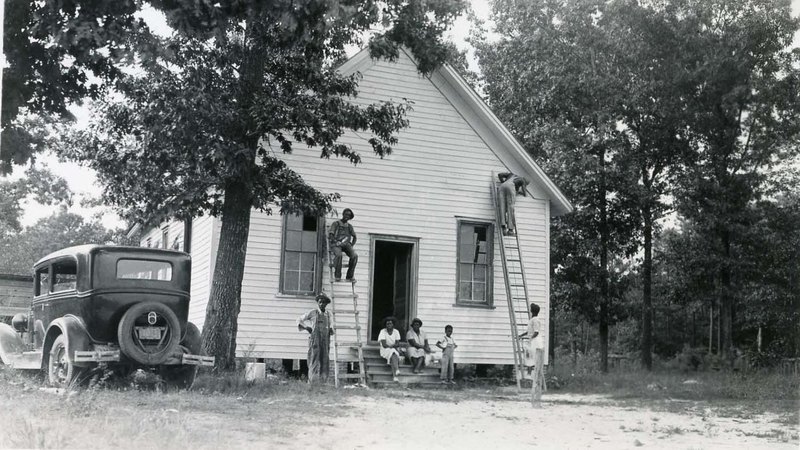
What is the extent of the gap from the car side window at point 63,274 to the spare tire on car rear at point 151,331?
1.59 m

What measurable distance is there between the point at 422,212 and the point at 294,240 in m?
2.91

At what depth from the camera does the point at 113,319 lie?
10.7 metres

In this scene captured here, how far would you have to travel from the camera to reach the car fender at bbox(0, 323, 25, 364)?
1177 centimetres

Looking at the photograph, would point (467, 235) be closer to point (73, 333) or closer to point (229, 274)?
point (229, 274)

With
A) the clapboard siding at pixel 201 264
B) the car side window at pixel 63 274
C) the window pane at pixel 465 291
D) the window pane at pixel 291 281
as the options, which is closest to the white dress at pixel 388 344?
the window pane at pixel 291 281

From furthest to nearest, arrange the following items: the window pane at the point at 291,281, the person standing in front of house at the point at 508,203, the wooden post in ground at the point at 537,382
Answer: the person standing in front of house at the point at 508,203 → the window pane at the point at 291,281 → the wooden post in ground at the point at 537,382

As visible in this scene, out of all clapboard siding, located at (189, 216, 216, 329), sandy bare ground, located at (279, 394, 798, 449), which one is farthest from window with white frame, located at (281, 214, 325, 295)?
sandy bare ground, located at (279, 394, 798, 449)

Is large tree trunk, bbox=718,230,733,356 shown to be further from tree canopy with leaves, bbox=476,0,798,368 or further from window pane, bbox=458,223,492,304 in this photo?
window pane, bbox=458,223,492,304

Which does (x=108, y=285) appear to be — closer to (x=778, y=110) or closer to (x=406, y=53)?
(x=406, y=53)

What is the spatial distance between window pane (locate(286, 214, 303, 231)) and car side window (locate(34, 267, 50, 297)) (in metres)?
5.19

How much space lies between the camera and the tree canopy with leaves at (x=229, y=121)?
1212 centimetres

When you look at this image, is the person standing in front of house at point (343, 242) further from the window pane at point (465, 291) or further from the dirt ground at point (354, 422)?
the dirt ground at point (354, 422)

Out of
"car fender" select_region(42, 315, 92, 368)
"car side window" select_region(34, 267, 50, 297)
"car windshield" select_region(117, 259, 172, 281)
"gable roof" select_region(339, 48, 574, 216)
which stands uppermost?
"gable roof" select_region(339, 48, 574, 216)

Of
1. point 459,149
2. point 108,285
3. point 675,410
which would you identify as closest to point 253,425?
point 108,285
